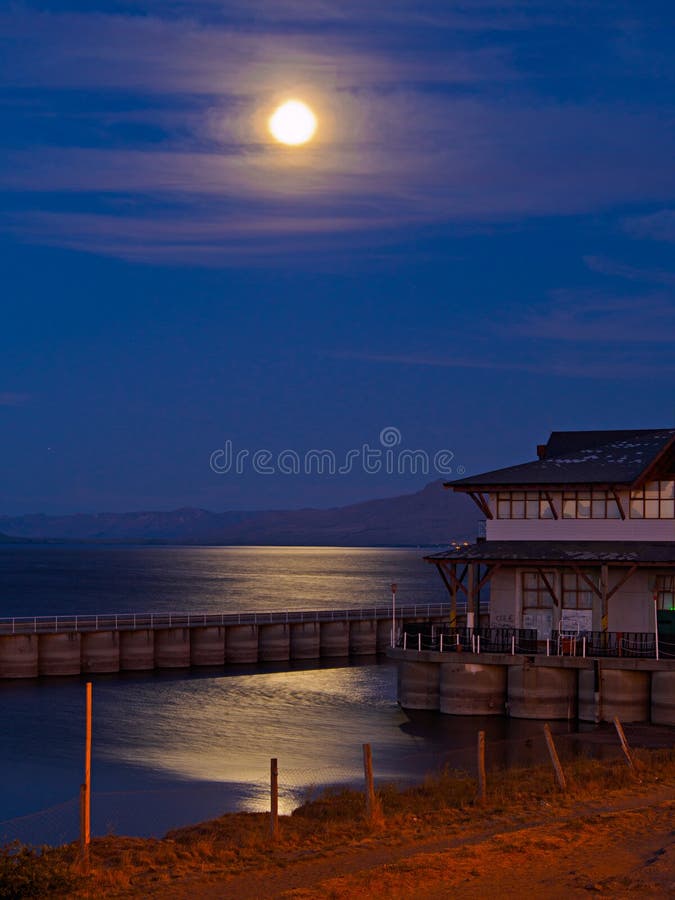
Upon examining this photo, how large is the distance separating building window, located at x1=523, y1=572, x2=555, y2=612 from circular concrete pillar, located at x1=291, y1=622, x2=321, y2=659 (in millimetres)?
23486

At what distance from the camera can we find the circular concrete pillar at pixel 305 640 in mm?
67812

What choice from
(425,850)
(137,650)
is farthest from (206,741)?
(425,850)

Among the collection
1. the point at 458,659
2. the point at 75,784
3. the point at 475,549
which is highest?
the point at 475,549

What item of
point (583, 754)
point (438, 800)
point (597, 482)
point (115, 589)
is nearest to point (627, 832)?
point (438, 800)

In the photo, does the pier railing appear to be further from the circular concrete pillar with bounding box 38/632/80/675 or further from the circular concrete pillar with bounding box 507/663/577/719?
the circular concrete pillar with bounding box 38/632/80/675

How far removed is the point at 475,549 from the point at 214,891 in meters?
30.0

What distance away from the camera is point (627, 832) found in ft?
67.4

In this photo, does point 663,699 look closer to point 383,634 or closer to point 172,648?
point 172,648

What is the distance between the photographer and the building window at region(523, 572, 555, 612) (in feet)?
152

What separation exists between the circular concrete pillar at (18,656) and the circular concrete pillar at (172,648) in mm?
6876

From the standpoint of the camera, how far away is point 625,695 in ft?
135

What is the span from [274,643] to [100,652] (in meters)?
10.6

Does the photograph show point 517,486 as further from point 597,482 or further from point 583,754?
point 583,754

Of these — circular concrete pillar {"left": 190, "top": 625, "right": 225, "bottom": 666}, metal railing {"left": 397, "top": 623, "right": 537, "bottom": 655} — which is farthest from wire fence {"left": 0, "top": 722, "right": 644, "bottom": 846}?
circular concrete pillar {"left": 190, "top": 625, "right": 225, "bottom": 666}
